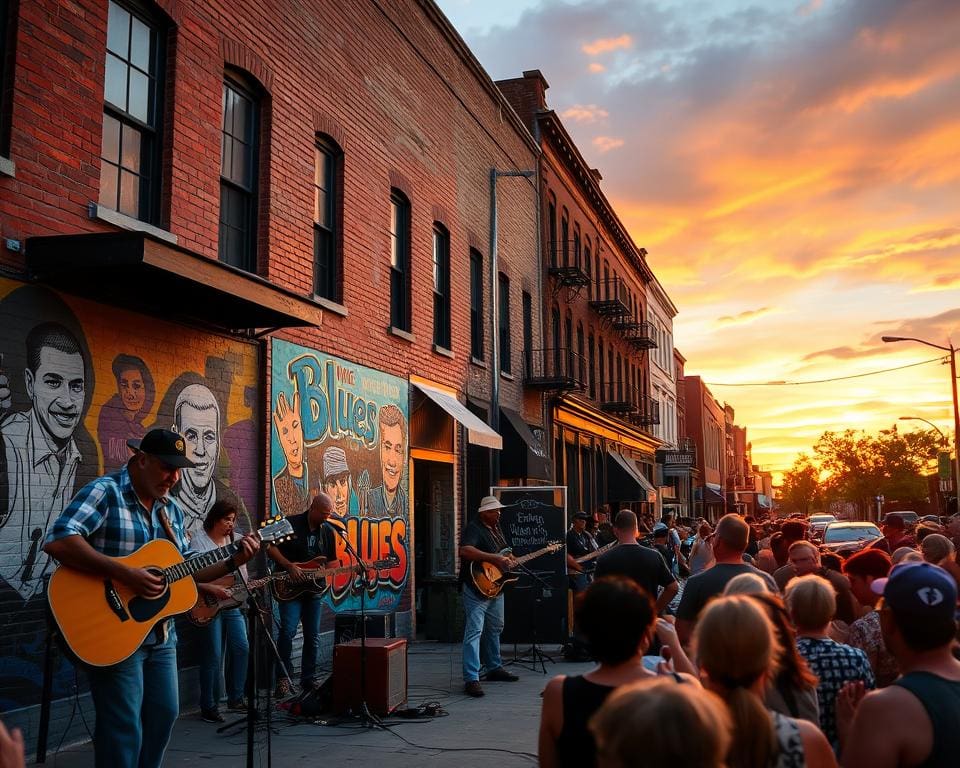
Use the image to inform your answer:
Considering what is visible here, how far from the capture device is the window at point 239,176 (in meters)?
10.7

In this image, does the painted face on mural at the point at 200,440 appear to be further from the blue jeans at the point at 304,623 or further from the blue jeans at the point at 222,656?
the blue jeans at the point at 304,623

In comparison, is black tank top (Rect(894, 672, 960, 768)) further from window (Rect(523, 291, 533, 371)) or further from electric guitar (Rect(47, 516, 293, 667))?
window (Rect(523, 291, 533, 371))

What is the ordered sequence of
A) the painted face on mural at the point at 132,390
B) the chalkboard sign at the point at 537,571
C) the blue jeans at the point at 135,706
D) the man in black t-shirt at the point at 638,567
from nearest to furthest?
the blue jeans at the point at 135,706 < the man in black t-shirt at the point at 638,567 < the painted face on mural at the point at 132,390 < the chalkboard sign at the point at 537,571

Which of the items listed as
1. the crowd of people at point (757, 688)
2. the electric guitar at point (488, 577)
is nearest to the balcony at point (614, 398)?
the electric guitar at point (488, 577)

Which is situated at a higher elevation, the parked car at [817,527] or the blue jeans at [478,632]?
the parked car at [817,527]

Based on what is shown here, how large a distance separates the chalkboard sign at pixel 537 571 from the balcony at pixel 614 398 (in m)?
18.5

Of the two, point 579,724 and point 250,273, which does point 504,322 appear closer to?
point 250,273

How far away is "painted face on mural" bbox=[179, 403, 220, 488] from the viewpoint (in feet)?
31.0

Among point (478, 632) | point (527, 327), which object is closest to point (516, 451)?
point (527, 327)

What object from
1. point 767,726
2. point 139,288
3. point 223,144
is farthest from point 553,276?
point 767,726

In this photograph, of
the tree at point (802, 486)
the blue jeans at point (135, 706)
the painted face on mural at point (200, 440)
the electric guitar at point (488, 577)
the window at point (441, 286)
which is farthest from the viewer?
the tree at point (802, 486)

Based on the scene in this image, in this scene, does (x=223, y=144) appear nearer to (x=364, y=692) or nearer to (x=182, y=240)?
(x=182, y=240)

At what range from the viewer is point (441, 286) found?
57.2 feet

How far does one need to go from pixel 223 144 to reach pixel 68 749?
21.2 feet
